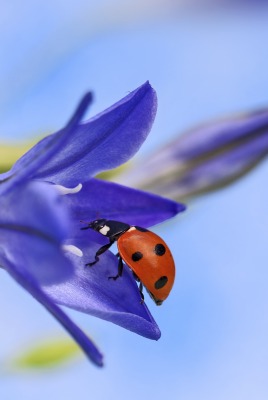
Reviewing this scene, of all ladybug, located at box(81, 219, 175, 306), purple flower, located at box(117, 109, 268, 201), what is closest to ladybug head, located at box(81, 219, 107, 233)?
ladybug, located at box(81, 219, 175, 306)

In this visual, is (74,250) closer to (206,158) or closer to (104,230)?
(104,230)

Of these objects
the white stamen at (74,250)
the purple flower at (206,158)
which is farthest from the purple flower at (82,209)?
the purple flower at (206,158)

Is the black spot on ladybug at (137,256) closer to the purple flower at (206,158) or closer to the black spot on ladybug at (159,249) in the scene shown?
the black spot on ladybug at (159,249)

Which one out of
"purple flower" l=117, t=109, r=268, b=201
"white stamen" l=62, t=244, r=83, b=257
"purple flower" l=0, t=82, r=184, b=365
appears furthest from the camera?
"purple flower" l=117, t=109, r=268, b=201

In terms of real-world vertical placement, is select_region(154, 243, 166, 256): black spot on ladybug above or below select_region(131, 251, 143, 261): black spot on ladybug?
above

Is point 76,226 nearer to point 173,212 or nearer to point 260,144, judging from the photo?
point 173,212

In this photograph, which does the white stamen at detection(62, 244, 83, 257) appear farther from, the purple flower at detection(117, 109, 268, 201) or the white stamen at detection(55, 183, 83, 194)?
the purple flower at detection(117, 109, 268, 201)

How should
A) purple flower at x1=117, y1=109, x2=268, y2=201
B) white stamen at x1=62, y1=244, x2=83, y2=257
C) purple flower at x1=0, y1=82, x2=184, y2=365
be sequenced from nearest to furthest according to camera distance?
purple flower at x1=0, y1=82, x2=184, y2=365 < white stamen at x1=62, y1=244, x2=83, y2=257 < purple flower at x1=117, y1=109, x2=268, y2=201
